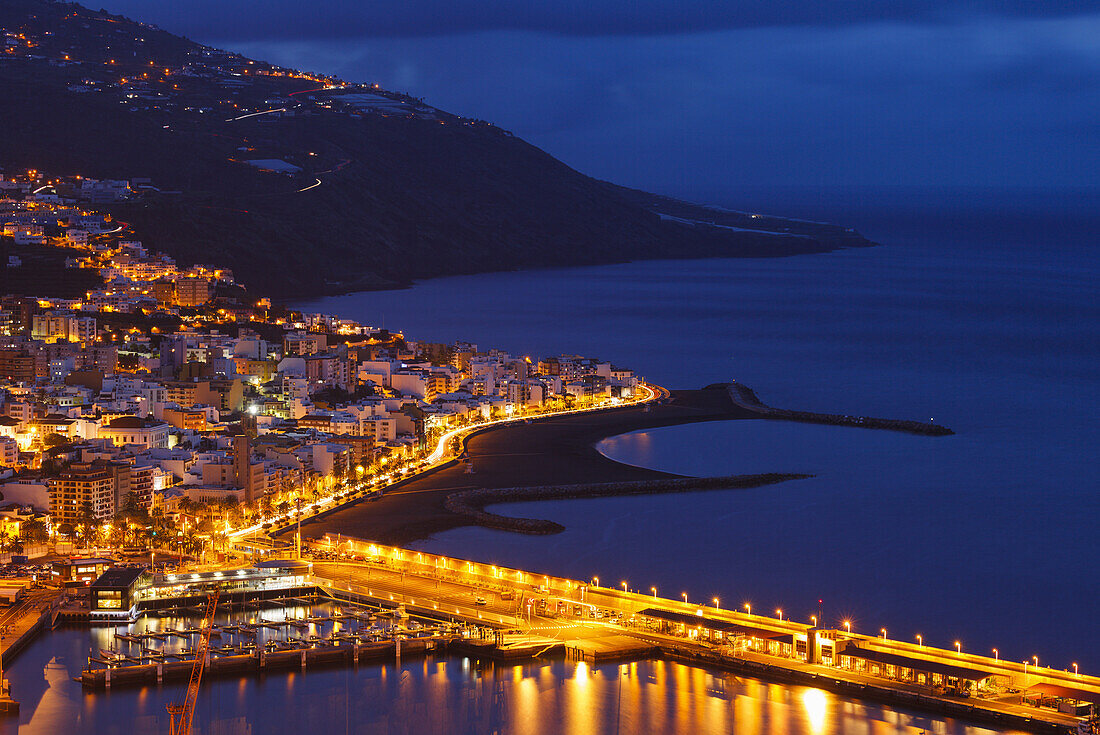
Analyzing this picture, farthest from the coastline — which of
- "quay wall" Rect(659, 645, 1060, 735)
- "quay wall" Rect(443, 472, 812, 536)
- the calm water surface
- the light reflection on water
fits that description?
"quay wall" Rect(659, 645, 1060, 735)

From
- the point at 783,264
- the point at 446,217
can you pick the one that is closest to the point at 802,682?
the point at 446,217

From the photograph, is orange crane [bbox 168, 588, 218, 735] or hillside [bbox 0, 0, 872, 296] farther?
hillside [bbox 0, 0, 872, 296]

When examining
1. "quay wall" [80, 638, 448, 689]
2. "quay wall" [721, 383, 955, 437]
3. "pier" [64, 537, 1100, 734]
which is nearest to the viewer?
"pier" [64, 537, 1100, 734]

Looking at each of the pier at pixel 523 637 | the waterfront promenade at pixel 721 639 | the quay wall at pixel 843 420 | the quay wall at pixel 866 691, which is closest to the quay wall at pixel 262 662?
the pier at pixel 523 637

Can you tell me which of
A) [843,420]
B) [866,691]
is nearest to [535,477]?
[843,420]

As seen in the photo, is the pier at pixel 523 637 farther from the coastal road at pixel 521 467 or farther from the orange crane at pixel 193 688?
the coastal road at pixel 521 467

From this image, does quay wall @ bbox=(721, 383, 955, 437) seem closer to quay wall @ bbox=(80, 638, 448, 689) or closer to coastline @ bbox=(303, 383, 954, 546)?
coastline @ bbox=(303, 383, 954, 546)

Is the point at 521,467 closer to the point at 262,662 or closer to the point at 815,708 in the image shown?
the point at 262,662

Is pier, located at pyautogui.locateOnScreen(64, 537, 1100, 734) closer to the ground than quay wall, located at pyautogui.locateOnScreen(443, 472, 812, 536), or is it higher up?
closer to the ground

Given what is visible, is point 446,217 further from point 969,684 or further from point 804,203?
point 804,203
